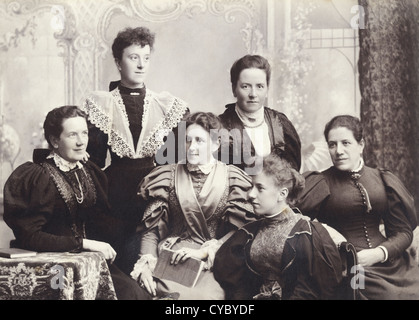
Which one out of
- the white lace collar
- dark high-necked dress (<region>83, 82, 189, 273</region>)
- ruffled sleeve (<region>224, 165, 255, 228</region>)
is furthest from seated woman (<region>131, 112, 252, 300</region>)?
the white lace collar

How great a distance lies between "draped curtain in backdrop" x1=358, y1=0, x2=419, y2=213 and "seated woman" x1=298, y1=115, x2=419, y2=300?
14 cm

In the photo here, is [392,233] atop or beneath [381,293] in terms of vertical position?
atop

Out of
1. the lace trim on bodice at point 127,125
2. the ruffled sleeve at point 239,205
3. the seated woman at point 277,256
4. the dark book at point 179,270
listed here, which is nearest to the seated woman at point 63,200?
the lace trim on bodice at point 127,125

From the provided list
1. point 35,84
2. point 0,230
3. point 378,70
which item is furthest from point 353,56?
point 0,230

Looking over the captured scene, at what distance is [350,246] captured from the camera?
521 cm

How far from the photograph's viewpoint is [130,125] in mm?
5348

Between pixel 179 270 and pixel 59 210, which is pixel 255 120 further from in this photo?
pixel 59 210

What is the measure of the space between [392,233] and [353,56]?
141cm

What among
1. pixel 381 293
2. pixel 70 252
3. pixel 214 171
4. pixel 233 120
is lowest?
pixel 381 293

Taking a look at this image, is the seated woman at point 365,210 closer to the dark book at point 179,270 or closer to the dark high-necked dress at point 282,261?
the dark high-necked dress at point 282,261

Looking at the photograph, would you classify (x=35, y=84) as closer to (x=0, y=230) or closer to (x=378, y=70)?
(x=0, y=230)

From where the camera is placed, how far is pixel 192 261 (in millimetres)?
5199

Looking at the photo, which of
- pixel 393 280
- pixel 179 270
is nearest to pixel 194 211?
pixel 179 270

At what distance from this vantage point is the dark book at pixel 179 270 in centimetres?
519
